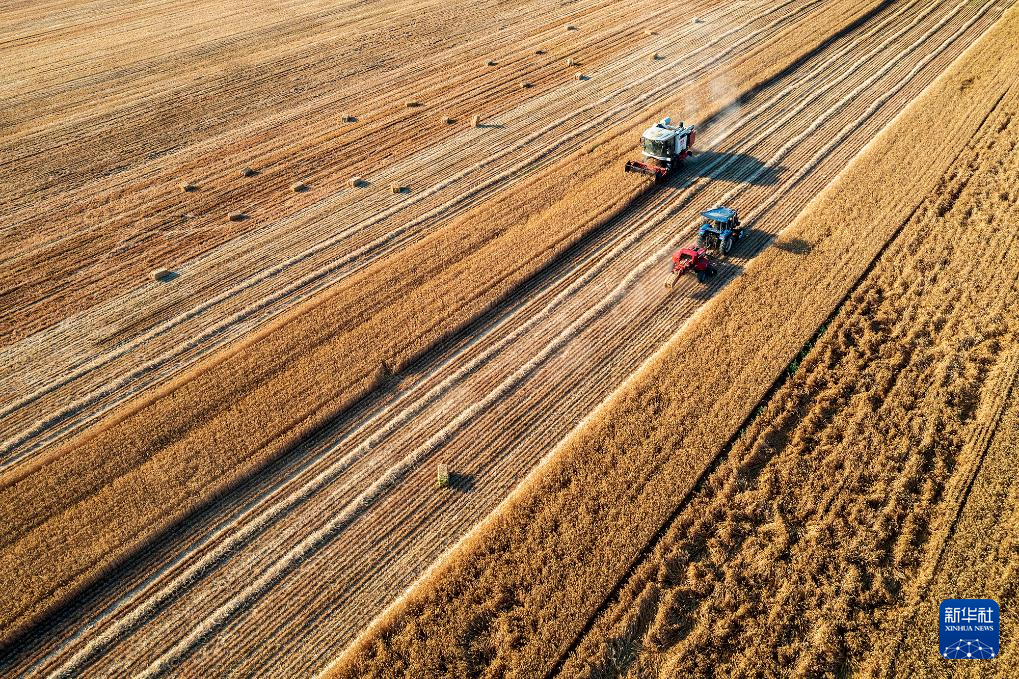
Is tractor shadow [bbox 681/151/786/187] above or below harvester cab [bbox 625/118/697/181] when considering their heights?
below

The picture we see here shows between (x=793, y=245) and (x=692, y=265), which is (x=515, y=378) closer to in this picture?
(x=692, y=265)

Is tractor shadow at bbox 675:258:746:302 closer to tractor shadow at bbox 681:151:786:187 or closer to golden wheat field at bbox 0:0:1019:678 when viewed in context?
Answer: golden wheat field at bbox 0:0:1019:678

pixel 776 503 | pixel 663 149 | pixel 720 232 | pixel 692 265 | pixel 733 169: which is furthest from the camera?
pixel 733 169

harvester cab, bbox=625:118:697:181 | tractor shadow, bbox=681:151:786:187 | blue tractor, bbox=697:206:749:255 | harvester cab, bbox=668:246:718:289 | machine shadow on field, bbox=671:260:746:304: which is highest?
harvester cab, bbox=625:118:697:181

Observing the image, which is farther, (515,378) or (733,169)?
(733,169)

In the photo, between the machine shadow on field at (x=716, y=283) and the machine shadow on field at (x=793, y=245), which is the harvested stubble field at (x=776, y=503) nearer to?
the machine shadow on field at (x=793, y=245)

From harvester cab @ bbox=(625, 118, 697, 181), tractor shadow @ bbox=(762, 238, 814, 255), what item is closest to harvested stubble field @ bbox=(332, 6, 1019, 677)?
tractor shadow @ bbox=(762, 238, 814, 255)

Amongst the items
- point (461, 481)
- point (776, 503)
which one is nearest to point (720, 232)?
point (776, 503)
